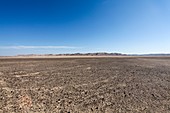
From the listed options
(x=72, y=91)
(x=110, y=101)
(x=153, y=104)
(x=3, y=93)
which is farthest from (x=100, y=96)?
(x=3, y=93)

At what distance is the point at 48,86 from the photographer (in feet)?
42.3

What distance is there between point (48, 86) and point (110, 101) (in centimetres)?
479

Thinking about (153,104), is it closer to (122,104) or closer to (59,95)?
(122,104)

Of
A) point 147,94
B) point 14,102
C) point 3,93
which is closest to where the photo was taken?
point 14,102

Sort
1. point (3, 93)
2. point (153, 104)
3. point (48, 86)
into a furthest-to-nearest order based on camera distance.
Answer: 1. point (48, 86)
2. point (3, 93)
3. point (153, 104)

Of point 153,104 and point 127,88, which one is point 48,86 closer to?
point 127,88

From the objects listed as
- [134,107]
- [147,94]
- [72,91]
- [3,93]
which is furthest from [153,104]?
[3,93]

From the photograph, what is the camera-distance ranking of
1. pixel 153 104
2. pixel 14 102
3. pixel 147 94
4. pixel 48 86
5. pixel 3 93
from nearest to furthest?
pixel 14 102 < pixel 153 104 < pixel 3 93 < pixel 147 94 < pixel 48 86

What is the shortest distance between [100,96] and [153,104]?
2.89m

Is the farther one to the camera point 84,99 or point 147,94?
point 147,94

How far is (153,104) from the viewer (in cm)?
977

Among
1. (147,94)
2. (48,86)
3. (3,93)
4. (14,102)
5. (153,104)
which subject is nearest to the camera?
(14,102)

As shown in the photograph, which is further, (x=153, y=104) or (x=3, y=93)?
(x=3, y=93)

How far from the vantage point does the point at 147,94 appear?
11.7 m
